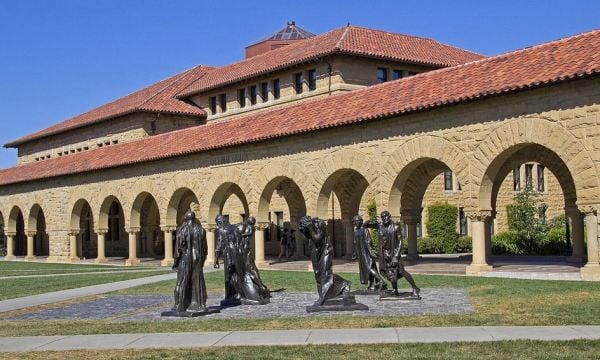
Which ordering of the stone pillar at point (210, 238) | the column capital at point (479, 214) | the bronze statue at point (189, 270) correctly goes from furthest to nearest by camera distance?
the stone pillar at point (210, 238) < the column capital at point (479, 214) < the bronze statue at point (189, 270)

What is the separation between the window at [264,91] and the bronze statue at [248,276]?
24991 millimetres

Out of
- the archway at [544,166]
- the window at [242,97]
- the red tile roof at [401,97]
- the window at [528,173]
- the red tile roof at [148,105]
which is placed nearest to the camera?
the red tile roof at [401,97]

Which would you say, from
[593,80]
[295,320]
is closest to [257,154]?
[593,80]

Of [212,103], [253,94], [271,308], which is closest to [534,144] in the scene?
[271,308]

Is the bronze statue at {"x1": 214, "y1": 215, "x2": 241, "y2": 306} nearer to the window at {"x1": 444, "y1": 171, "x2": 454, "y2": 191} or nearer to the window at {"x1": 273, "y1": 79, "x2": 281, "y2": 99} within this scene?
the window at {"x1": 273, "y1": 79, "x2": 281, "y2": 99}

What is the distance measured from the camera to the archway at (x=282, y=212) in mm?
29219

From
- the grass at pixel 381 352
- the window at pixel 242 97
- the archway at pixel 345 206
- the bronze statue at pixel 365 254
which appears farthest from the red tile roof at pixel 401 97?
the grass at pixel 381 352

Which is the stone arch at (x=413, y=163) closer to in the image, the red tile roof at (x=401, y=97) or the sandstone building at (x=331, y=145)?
the sandstone building at (x=331, y=145)

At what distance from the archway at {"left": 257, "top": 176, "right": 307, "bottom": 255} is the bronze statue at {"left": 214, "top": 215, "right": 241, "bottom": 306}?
11.4m

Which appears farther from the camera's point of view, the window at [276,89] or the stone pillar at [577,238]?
the window at [276,89]

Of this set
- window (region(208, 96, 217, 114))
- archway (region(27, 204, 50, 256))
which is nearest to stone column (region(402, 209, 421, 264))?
window (region(208, 96, 217, 114))

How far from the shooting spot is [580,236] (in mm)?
25250

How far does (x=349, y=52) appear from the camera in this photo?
122 feet

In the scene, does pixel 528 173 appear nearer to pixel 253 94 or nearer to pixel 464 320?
pixel 253 94
